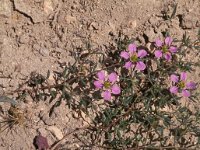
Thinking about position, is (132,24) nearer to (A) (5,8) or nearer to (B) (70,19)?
(B) (70,19)

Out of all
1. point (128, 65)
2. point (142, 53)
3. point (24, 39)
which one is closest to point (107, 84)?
point (128, 65)

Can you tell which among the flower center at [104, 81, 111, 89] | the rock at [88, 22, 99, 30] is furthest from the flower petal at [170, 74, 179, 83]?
the rock at [88, 22, 99, 30]

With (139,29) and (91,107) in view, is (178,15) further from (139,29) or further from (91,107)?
(91,107)

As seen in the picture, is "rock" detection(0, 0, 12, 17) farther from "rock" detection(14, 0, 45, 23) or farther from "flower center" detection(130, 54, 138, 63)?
"flower center" detection(130, 54, 138, 63)

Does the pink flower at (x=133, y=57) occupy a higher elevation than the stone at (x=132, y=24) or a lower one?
lower

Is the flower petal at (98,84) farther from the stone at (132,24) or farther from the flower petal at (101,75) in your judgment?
the stone at (132,24)

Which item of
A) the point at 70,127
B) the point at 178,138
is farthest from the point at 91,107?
the point at 178,138

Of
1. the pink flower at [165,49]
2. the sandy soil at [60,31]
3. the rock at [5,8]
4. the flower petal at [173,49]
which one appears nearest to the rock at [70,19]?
the sandy soil at [60,31]
